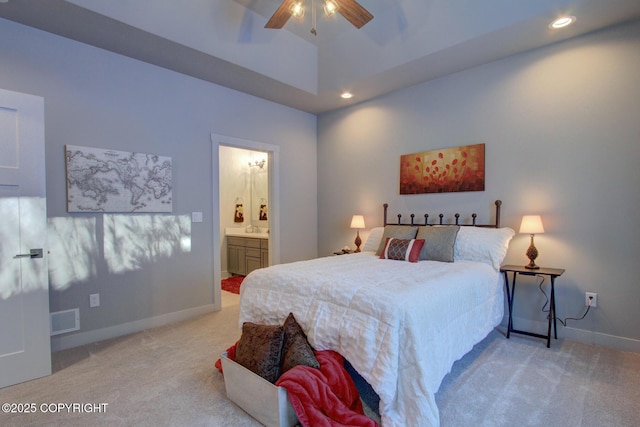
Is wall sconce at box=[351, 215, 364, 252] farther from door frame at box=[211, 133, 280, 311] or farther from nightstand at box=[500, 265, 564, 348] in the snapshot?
nightstand at box=[500, 265, 564, 348]

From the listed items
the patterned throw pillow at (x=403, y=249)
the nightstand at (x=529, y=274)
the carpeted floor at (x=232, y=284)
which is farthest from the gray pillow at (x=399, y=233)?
the carpeted floor at (x=232, y=284)

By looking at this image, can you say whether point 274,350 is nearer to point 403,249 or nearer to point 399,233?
point 403,249

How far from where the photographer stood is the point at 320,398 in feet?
5.31

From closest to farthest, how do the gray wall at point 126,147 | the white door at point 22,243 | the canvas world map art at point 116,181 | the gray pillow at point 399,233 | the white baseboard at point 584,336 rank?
the white door at point 22,243
the white baseboard at point 584,336
the gray wall at point 126,147
the canvas world map art at point 116,181
the gray pillow at point 399,233

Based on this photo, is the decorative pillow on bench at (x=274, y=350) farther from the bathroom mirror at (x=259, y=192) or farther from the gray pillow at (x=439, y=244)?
the bathroom mirror at (x=259, y=192)

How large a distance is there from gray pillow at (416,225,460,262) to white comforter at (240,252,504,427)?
0.22 metres

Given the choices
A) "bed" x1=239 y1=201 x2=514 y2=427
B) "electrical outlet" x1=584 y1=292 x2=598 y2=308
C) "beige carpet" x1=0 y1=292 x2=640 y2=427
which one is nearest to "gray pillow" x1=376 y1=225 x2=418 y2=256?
"bed" x1=239 y1=201 x2=514 y2=427

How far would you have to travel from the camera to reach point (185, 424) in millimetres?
1749

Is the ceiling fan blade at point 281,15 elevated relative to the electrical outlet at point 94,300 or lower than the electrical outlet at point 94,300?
elevated

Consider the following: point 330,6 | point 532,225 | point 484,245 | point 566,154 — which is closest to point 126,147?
point 330,6

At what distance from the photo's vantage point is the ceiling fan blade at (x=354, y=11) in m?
2.29

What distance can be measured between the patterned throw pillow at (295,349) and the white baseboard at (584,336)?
2.31 metres

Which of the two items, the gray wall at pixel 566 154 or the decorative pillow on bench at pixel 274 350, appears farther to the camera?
the gray wall at pixel 566 154

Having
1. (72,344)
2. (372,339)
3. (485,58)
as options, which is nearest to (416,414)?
(372,339)
